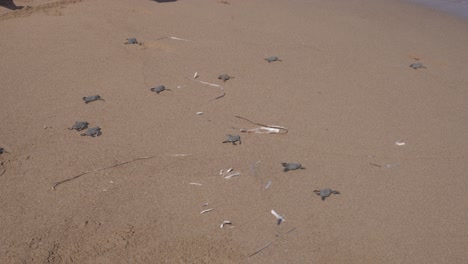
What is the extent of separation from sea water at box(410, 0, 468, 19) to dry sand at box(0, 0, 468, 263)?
7.03 ft

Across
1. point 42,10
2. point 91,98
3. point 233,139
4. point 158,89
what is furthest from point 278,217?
point 42,10

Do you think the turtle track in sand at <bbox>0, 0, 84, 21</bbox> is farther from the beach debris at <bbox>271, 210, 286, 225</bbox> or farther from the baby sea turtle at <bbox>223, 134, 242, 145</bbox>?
the beach debris at <bbox>271, 210, 286, 225</bbox>

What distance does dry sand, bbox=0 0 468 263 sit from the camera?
2.97 m

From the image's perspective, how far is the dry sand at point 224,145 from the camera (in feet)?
9.75

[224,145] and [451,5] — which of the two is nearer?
[224,145]

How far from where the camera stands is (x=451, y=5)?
878 centimetres

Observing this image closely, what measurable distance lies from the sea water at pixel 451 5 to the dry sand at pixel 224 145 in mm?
2142

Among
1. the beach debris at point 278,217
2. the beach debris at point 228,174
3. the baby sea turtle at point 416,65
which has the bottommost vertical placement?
the beach debris at point 278,217

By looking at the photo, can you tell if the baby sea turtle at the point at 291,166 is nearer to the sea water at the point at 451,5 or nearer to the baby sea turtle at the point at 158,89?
the baby sea turtle at the point at 158,89

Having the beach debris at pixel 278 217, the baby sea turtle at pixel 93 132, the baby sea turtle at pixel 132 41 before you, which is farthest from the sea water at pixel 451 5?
the baby sea turtle at pixel 93 132

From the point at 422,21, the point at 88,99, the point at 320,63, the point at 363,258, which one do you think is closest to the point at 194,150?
the point at 88,99

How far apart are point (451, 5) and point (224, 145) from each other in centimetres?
702

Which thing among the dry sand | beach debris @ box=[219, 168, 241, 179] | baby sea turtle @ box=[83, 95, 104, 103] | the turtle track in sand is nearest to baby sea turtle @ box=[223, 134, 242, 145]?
the dry sand

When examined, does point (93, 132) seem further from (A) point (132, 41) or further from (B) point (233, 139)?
(A) point (132, 41)
